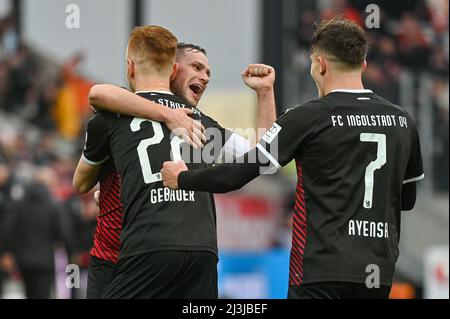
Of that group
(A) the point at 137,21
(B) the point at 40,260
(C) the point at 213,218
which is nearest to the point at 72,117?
(A) the point at 137,21

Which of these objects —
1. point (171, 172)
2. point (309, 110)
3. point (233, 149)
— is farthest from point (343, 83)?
point (171, 172)

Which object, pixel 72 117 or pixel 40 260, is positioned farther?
pixel 72 117

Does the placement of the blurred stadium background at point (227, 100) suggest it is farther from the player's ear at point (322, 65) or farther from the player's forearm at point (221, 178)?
the player's forearm at point (221, 178)

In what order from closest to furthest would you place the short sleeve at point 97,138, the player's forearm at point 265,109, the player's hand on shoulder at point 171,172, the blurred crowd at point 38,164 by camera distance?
the player's hand on shoulder at point 171,172 → the short sleeve at point 97,138 → the player's forearm at point 265,109 → the blurred crowd at point 38,164

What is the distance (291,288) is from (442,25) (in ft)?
37.0

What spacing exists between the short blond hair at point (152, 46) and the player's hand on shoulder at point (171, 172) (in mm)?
614

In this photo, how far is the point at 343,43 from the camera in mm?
5355

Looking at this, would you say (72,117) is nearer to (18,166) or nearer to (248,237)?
(18,166)

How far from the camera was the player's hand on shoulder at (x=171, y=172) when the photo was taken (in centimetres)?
540

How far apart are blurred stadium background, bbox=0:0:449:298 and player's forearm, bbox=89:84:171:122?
7479 mm

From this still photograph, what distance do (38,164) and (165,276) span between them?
14241 millimetres

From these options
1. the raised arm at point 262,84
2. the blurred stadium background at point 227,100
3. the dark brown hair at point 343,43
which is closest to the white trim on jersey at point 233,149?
the raised arm at point 262,84

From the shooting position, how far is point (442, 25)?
15.9 m

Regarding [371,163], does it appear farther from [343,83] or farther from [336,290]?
[336,290]
